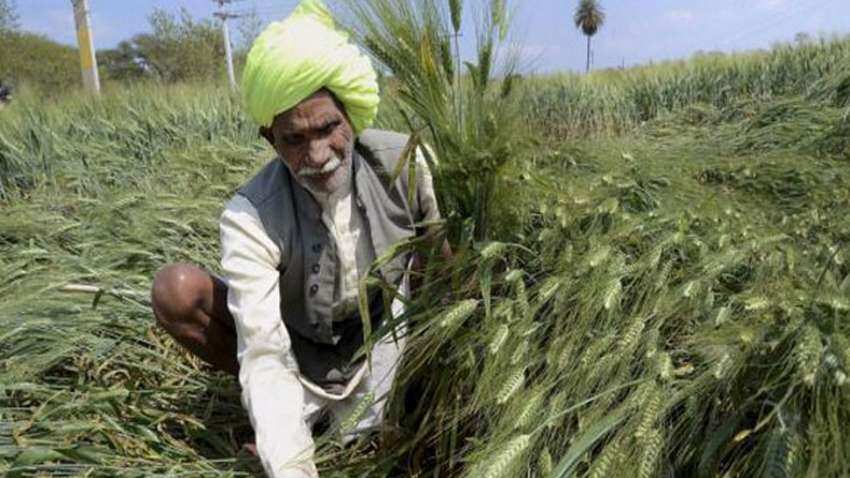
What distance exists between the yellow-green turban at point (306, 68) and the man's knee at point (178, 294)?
1.44ft

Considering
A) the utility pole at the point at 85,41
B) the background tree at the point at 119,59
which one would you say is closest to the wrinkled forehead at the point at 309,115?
the utility pole at the point at 85,41

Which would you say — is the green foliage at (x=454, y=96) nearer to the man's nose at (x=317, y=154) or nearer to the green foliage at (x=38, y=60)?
the man's nose at (x=317, y=154)

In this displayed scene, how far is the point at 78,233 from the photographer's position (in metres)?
3.09

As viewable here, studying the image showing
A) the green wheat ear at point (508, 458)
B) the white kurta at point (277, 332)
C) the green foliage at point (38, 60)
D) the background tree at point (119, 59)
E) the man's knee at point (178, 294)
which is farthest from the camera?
the background tree at point (119, 59)

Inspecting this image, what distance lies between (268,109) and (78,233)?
6.05ft

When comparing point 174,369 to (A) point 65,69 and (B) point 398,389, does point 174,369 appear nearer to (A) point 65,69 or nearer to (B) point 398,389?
(B) point 398,389

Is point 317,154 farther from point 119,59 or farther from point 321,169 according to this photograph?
point 119,59

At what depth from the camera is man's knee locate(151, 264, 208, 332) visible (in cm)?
182

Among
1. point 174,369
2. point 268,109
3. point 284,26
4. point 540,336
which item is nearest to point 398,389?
point 540,336

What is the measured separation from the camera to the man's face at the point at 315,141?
5.34 feet

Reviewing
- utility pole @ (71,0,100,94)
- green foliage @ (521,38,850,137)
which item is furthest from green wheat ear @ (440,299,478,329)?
utility pole @ (71,0,100,94)

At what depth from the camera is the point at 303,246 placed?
172 cm

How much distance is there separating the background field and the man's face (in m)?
0.30

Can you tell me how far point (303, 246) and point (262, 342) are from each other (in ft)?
0.78
